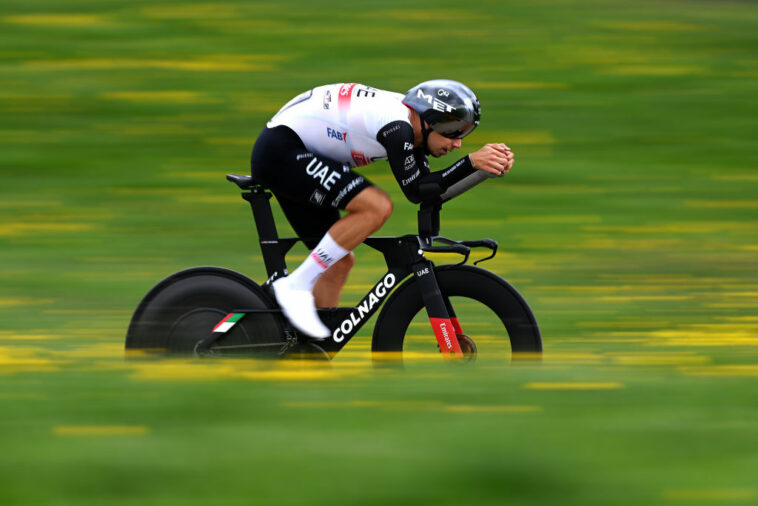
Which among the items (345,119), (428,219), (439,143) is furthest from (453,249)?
(345,119)

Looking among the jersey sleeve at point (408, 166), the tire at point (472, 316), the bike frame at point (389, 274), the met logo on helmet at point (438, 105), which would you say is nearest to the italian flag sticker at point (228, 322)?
the bike frame at point (389, 274)

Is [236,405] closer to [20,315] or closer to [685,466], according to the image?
[685,466]

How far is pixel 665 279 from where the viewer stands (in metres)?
9.91

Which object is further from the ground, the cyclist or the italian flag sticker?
the cyclist

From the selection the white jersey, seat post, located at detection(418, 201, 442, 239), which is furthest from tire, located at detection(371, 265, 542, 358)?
the white jersey

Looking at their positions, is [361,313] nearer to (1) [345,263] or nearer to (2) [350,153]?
(1) [345,263]

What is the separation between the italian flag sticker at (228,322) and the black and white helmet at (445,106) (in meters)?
1.35

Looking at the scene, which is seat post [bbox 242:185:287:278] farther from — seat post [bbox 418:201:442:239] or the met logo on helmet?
the met logo on helmet

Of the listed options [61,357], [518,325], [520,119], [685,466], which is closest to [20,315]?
[61,357]

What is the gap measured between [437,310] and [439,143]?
2.67ft

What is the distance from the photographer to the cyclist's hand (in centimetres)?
580

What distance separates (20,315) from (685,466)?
5650 mm

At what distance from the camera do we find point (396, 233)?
37.0 feet

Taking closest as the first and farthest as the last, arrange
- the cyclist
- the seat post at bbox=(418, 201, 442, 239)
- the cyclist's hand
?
the cyclist's hand → the cyclist → the seat post at bbox=(418, 201, 442, 239)
